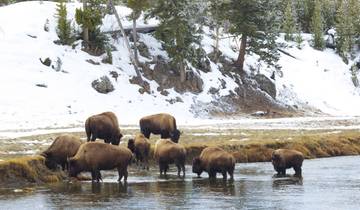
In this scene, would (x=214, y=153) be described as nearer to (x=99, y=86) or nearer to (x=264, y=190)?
(x=264, y=190)

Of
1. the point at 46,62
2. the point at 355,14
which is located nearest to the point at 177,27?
the point at 46,62

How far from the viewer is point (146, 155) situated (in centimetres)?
2541

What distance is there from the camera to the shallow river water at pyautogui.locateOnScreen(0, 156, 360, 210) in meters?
16.2

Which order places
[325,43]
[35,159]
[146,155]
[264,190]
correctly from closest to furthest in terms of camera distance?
[264,190], [35,159], [146,155], [325,43]

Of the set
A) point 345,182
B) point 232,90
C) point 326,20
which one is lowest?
point 345,182

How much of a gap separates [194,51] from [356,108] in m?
26.0

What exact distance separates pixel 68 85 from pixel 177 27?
39.6 ft

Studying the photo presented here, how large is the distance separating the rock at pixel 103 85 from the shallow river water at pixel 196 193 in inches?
1296

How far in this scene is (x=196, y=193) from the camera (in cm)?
1848

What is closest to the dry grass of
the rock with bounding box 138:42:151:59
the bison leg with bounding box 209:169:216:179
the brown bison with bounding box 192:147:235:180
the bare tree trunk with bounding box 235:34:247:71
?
the brown bison with bounding box 192:147:235:180

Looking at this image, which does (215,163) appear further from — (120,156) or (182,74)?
(182,74)

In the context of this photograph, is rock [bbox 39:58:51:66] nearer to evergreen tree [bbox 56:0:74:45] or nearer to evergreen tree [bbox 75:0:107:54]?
evergreen tree [bbox 56:0:74:45]

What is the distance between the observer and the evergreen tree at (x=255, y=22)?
65.6m

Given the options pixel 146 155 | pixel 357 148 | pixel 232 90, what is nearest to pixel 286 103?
pixel 232 90
